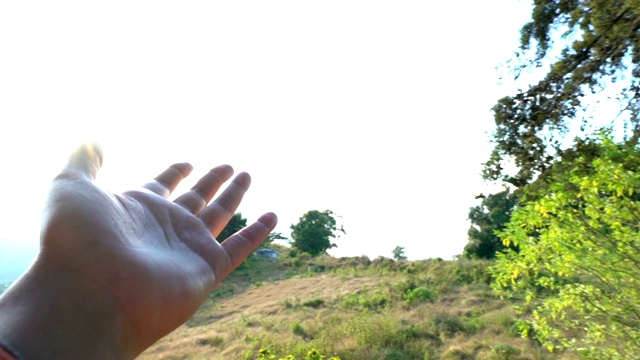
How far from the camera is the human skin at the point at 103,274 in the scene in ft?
4.50

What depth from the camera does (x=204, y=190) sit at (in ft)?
9.12

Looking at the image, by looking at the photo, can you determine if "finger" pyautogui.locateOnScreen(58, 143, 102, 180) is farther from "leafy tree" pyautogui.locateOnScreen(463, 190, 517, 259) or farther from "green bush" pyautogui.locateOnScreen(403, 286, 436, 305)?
A: "leafy tree" pyautogui.locateOnScreen(463, 190, 517, 259)

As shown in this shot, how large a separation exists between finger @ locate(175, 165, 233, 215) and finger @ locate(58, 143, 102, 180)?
59cm

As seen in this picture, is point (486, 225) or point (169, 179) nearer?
point (169, 179)

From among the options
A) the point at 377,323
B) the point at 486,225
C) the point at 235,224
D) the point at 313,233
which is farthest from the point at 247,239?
the point at 313,233

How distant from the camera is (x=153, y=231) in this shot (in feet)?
6.83

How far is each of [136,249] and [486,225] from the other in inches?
1006

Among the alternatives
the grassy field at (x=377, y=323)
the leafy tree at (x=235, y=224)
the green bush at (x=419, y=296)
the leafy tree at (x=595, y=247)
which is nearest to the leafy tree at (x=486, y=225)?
the grassy field at (x=377, y=323)

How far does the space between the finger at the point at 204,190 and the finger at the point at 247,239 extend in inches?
10.8

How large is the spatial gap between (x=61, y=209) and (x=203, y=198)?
1120 millimetres

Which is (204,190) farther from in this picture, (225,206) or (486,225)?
(486,225)

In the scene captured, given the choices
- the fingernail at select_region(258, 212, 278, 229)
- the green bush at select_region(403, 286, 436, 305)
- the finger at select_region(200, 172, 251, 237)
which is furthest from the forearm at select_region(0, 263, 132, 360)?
the green bush at select_region(403, 286, 436, 305)

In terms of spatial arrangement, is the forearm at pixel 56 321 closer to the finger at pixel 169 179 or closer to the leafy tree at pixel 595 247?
the finger at pixel 169 179

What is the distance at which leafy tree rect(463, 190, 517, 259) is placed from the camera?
24.9m
